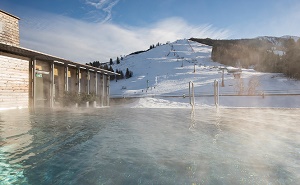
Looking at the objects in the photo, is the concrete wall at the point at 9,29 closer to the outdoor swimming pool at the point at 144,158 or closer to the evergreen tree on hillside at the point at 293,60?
the outdoor swimming pool at the point at 144,158

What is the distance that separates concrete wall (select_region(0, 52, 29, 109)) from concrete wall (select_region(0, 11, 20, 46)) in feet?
9.61

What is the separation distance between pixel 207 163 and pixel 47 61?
1512 cm

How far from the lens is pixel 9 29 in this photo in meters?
15.5

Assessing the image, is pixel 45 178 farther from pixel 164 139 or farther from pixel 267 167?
pixel 267 167

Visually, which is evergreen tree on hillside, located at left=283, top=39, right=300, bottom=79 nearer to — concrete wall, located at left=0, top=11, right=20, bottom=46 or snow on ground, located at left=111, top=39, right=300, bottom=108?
snow on ground, located at left=111, top=39, right=300, bottom=108

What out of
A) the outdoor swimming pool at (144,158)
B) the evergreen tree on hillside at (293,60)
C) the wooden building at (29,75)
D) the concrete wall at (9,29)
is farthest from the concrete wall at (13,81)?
the evergreen tree on hillside at (293,60)

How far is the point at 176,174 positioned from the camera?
9.89 feet

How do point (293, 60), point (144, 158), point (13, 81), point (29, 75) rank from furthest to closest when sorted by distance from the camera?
point (293, 60) < point (29, 75) < point (13, 81) < point (144, 158)

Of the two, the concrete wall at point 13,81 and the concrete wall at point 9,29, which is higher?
the concrete wall at point 9,29

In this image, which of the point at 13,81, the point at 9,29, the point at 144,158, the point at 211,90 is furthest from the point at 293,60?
the point at 144,158

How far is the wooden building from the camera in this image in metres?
12.6

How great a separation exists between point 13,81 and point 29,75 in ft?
4.17

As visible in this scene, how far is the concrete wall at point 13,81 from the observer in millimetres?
12359

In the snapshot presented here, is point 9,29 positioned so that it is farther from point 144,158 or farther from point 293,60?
point 293,60
